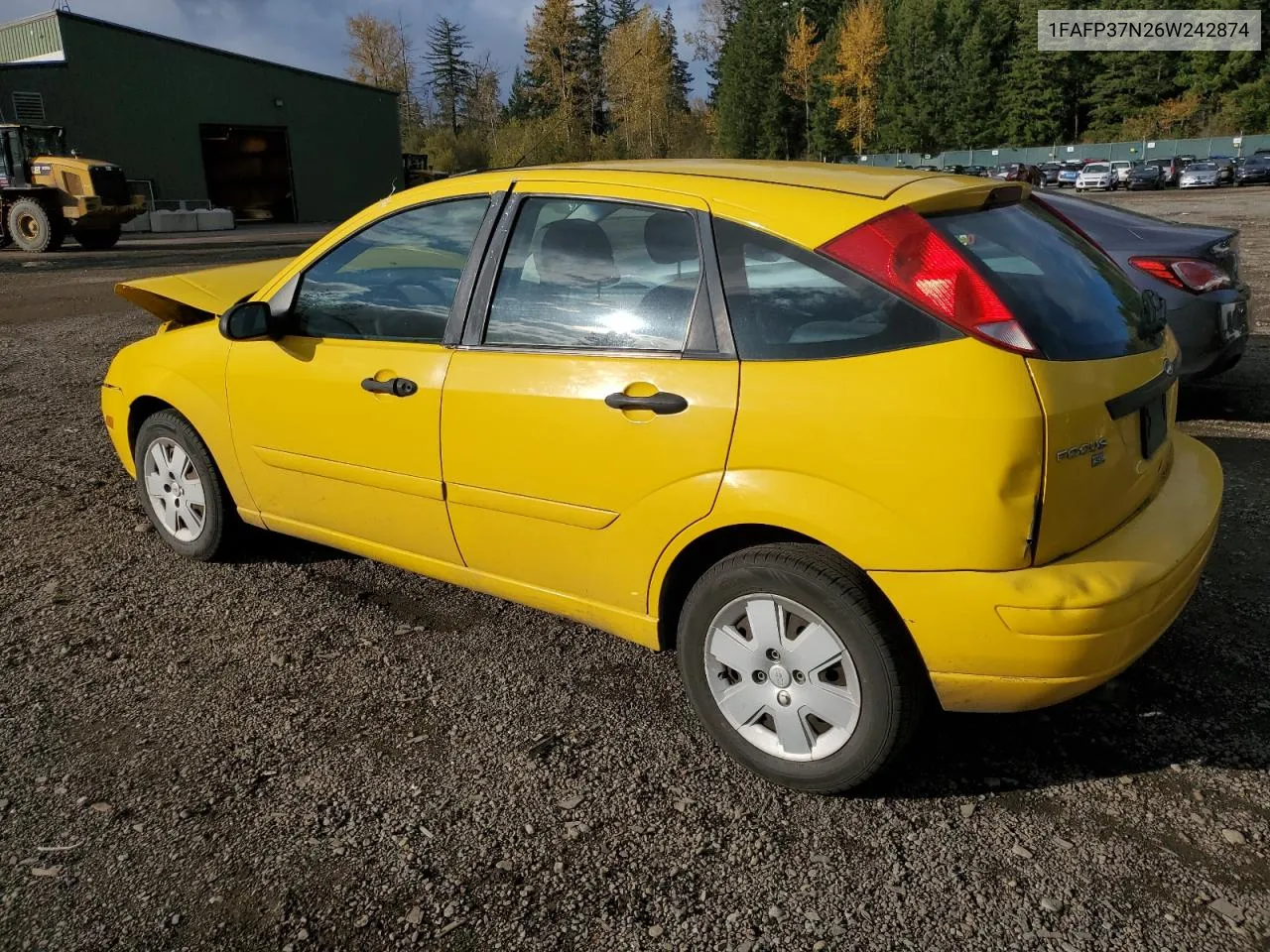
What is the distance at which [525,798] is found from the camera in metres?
2.75

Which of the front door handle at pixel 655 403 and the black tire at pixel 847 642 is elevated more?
the front door handle at pixel 655 403

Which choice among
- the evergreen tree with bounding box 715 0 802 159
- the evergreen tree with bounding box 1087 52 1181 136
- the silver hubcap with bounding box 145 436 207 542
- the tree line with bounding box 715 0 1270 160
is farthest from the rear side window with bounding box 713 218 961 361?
the evergreen tree with bounding box 715 0 802 159

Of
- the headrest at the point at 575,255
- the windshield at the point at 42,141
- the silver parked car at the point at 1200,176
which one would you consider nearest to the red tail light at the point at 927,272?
the headrest at the point at 575,255

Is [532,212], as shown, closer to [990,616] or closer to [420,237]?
[420,237]

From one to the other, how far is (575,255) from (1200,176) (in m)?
52.7

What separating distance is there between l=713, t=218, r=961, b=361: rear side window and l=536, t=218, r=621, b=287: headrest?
17.6 inches

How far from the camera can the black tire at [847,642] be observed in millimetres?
2471

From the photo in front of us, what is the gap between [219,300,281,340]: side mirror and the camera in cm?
361

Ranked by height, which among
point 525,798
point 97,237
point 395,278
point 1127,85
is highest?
point 1127,85

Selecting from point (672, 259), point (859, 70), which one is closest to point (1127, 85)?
point (859, 70)

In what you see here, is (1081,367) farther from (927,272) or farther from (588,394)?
(588,394)

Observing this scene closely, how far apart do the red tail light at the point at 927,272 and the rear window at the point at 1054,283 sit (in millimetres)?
58

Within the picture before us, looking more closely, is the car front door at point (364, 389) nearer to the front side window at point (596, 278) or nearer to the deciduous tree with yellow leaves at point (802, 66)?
the front side window at point (596, 278)

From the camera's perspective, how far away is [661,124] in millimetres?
50500
